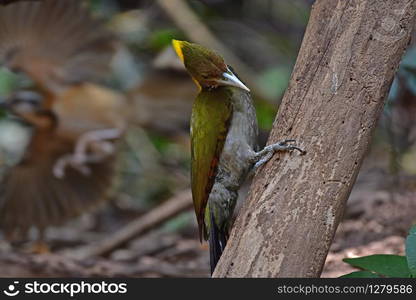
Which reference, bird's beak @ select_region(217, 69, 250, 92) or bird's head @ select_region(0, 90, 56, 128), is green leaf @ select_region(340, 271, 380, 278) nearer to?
bird's beak @ select_region(217, 69, 250, 92)

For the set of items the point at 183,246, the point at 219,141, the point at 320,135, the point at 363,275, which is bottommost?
the point at 363,275

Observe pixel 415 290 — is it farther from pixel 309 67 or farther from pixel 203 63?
pixel 203 63

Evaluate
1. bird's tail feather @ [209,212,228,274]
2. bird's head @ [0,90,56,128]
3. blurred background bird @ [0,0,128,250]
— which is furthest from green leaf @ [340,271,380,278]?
bird's head @ [0,90,56,128]

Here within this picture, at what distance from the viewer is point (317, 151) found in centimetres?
189

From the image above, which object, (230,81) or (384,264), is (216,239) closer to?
Result: (230,81)

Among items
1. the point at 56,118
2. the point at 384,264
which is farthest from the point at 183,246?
the point at 384,264


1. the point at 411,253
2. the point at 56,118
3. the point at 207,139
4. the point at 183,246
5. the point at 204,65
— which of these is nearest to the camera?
the point at 411,253

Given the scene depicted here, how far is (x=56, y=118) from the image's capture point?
4.16m

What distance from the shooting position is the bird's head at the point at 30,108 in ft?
13.3

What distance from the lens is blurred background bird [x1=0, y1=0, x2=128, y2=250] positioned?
12.7ft

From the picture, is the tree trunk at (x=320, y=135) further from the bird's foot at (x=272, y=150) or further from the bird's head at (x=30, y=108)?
the bird's head at (x=30, y=108)

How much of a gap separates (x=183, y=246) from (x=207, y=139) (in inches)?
69.1

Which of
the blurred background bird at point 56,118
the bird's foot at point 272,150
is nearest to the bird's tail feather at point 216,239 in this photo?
the bird's foot at point 272,150

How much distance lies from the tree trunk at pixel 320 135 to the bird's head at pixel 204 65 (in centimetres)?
30
